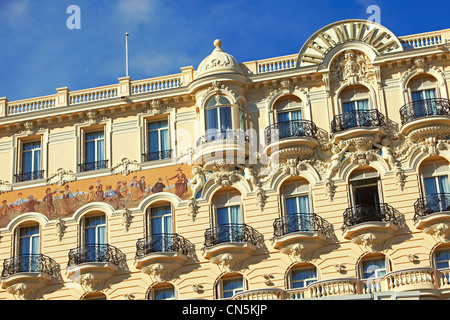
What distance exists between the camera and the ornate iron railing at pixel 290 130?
39000 mm

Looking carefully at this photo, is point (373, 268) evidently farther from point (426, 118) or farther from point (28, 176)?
point (28, 176)

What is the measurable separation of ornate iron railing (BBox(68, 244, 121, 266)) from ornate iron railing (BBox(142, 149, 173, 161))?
4475mm

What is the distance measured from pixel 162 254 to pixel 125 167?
515 centimetres

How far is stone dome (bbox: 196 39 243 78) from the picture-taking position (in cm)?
4069

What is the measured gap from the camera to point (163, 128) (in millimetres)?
41469

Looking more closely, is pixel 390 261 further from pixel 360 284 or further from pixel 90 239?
pixel 90 239

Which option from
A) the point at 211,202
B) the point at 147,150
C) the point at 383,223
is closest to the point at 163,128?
the point at 147,150

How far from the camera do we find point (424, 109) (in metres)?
38.5

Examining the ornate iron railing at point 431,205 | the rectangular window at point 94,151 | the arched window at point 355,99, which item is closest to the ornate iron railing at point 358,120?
the arched window at point 355,99

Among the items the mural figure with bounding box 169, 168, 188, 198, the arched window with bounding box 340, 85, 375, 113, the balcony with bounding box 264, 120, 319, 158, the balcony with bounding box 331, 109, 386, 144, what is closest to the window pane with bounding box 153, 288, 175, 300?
the mural figure with bounding box 169, 168, 188, 198

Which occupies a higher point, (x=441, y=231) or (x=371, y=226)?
(x=371, y=226)

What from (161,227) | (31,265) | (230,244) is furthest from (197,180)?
(31,265)

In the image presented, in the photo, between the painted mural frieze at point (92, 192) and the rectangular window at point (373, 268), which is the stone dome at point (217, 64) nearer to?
the painted mural frieze at point (92, 192)

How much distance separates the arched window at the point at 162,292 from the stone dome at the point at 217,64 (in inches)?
383
